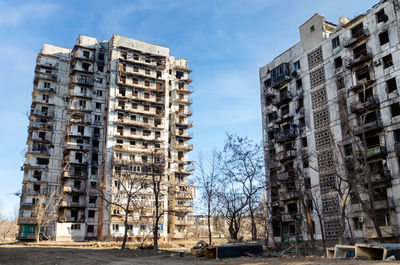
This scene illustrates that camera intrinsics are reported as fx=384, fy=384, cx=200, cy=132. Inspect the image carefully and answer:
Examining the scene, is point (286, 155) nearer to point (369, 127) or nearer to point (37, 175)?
point (369, 127)

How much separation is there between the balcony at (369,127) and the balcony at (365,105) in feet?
5.86

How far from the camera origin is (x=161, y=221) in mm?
70375

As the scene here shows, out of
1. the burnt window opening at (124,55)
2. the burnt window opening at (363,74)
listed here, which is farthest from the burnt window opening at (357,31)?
the burnt window opening at (124,55)

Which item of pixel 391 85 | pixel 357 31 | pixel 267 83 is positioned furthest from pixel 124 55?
pixel 391 85

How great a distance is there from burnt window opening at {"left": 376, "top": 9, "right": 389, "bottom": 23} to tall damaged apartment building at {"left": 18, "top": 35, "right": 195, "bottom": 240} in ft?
128

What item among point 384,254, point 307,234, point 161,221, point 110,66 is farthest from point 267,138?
point 384,254

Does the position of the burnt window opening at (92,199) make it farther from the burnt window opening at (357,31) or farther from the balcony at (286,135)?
the burnt window opening at (357,31)

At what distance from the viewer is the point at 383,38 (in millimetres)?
44812

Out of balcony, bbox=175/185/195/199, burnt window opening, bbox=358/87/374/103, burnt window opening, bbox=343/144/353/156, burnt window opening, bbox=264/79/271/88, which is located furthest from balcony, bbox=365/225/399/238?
balcony, bbox=175/185/195/199

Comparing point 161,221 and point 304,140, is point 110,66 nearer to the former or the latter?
point 161,221

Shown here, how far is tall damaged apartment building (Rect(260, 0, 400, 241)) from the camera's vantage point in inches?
1641

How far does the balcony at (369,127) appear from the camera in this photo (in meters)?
43.0

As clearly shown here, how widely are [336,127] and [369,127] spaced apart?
5.28 metres

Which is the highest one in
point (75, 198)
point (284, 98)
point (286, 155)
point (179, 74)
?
point (179, 74)
